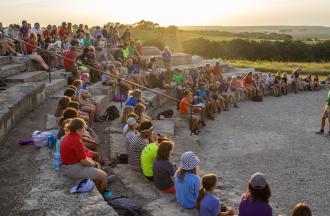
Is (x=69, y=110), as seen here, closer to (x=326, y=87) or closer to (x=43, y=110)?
(x=43, y=110)

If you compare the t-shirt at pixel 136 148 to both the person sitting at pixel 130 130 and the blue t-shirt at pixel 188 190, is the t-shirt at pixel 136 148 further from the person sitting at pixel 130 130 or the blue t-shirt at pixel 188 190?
the blue t-shirt at pixel 188 190

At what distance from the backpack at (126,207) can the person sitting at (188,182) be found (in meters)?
0.67

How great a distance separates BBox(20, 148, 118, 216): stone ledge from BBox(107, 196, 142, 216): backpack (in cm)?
36

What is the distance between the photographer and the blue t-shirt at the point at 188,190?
640 centimetres

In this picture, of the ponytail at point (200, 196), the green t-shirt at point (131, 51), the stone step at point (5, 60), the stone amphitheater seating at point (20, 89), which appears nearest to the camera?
the ponytail at point (200, 196)

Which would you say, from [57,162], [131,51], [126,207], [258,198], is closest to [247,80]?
[131,51]

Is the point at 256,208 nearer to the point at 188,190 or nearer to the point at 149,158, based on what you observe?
the point at 188,190

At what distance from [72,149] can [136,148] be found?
6.35ft

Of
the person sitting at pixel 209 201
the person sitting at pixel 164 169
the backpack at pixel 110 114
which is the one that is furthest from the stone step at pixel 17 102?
the person sitting at pixel 209 201

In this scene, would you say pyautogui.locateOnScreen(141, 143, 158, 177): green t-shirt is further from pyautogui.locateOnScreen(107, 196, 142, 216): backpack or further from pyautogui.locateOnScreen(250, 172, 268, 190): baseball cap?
pyautogui.locateOnScreen(250, 172, 268, 190): baseball cap

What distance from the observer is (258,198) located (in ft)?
17.3

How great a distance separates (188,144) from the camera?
11.4 m

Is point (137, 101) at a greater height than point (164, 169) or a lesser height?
greater

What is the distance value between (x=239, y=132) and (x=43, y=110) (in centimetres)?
633
